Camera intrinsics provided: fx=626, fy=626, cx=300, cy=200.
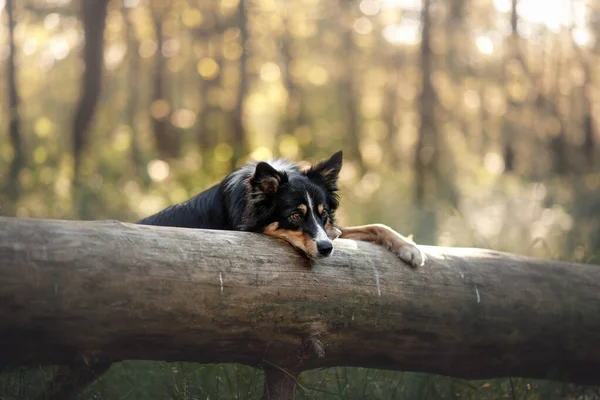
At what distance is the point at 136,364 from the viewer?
4891 mm

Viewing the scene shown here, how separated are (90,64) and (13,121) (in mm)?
2302

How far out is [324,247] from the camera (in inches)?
159

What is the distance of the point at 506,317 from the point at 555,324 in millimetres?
481

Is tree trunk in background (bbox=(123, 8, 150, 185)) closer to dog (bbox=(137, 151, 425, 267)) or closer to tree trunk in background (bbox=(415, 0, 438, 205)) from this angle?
tree trunk in background (bbox=(415, 0, 438, 205))

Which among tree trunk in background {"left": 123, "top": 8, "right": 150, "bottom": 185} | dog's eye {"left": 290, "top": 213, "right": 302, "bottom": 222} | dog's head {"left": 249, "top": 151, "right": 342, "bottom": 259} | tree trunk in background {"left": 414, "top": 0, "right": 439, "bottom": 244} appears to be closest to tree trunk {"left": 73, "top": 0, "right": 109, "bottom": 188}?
tree trunk in background {"left": 123, "top": 8, "right": 150, "bottom": 185}

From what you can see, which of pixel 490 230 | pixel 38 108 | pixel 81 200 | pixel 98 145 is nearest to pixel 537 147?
pixel 490 230

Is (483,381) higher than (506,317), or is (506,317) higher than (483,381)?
A: (506,317)

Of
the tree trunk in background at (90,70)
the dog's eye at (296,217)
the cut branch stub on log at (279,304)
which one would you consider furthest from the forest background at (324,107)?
the dog's eye at (296,217)

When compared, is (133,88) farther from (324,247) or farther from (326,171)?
(324,247)

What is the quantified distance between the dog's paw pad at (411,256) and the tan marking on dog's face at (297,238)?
2.35 feet

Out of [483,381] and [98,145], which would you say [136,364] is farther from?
[98,145]

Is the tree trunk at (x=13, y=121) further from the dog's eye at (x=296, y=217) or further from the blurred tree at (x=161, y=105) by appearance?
the dog's eye at (x=296, y=217)

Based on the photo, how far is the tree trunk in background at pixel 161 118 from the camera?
19609 mm

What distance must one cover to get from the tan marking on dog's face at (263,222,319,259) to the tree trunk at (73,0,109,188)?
11110mm
